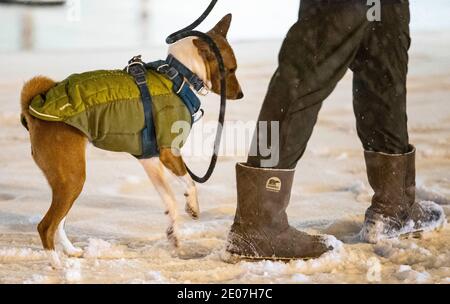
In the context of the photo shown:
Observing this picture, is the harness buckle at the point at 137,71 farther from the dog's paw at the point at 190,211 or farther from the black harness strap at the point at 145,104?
the dog's paw at the point at 190,211

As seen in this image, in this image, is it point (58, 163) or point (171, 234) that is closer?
point (58, 163)

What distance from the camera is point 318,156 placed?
272 centimetres

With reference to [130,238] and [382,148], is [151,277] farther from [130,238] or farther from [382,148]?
[382,148]

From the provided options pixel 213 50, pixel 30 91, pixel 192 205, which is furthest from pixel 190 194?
pixel 30 91

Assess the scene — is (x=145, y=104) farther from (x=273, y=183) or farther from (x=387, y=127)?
(x=387, y=127)

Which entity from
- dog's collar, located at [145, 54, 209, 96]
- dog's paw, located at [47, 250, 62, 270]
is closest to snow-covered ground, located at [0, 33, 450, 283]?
dog's paw, located at [47, 250, 62, 270]

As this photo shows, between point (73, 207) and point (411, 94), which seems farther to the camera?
point (411, 94)

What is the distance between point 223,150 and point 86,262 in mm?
481

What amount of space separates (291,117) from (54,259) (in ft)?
2.34

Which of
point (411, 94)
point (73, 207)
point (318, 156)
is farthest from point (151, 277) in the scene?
point (411, 94)

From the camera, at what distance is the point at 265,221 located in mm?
2363
